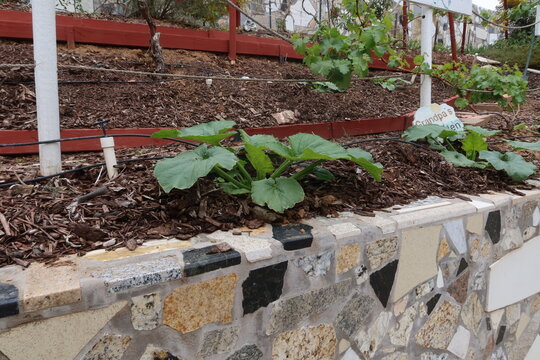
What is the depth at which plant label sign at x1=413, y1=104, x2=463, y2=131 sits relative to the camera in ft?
9.02

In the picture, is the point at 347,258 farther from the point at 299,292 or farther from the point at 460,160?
the point at 460,160

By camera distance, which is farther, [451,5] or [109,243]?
[451,5]

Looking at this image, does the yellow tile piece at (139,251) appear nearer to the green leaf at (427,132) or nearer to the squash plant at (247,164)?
the squash plant at (247,164)

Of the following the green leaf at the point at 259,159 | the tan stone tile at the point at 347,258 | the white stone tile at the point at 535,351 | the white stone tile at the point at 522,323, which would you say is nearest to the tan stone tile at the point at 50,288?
the green leaf at the point at 259,159

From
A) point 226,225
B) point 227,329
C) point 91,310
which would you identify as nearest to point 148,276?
point 91,310

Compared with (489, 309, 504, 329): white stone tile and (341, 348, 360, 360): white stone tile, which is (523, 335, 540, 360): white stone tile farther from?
(341, 348, 360, 360): white stone tile

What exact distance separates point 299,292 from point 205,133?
0.70 metres

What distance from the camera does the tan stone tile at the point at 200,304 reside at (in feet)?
3.99

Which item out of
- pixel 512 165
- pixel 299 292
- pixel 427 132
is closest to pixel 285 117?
pixel 427 132

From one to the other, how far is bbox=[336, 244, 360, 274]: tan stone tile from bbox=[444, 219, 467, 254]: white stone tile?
0.54 m

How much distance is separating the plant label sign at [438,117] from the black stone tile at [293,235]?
1511 mm

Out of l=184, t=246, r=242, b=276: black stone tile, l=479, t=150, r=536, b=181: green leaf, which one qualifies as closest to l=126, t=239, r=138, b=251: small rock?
l=184, t=246, r=242, b=276: black stone tile

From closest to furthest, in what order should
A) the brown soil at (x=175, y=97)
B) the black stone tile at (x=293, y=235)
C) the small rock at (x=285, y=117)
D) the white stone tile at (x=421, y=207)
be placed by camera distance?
1. the black stone tile at (x=293, y=235)
2. the white stone tile at (x=421, y=207)
3. the brown soil at (x=175, y=97)
4. the small rock at (x=285, y=117)

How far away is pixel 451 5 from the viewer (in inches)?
114
